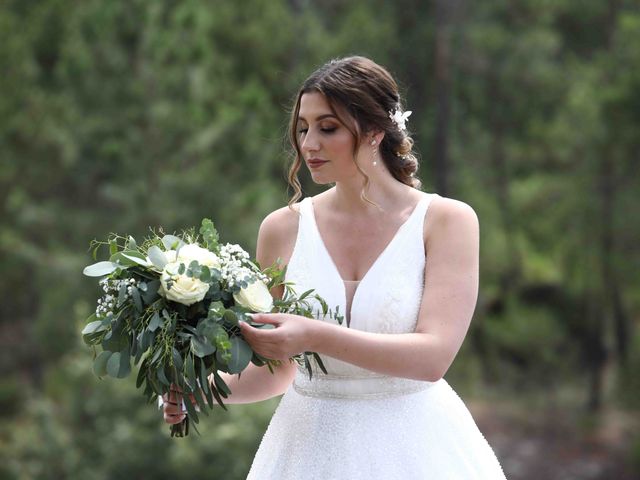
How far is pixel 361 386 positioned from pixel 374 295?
25 centimetres

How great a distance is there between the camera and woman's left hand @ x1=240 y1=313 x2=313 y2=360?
246 centimetres

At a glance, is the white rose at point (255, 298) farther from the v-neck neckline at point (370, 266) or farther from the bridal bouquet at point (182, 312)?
the v-neck neckline at point (370, 266)

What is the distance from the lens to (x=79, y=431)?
11.2 meters

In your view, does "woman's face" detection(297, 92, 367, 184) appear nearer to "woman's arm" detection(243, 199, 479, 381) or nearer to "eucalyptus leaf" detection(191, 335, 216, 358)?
"woman's arm" detection(243, 199, 479, 381)

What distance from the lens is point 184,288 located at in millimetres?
2520

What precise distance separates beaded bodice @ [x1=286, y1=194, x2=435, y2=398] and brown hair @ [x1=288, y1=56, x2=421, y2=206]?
177mm

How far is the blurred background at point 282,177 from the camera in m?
11.6

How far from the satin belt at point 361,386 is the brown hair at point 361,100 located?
1.58 feet

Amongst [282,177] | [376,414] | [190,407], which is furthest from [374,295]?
[282,177]

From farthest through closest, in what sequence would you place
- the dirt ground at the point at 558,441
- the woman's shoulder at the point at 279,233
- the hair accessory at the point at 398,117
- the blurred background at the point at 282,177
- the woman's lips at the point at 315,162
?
the dirt ground at the point at 558,441
the blurred background at the point at 282,177
the woman's shoulder at the point at 279,233
the hair accessory at the point at 398,117
the woman's lips at the point at 315,162

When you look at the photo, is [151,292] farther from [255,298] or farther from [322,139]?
[322,139]

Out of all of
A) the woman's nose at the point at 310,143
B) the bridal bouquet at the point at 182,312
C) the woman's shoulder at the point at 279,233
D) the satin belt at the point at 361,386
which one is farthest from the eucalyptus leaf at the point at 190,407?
the woman's nose at the point at 310,143

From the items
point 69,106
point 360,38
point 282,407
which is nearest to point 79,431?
point 69,106

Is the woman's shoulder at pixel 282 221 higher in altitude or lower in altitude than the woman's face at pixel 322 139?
lower
